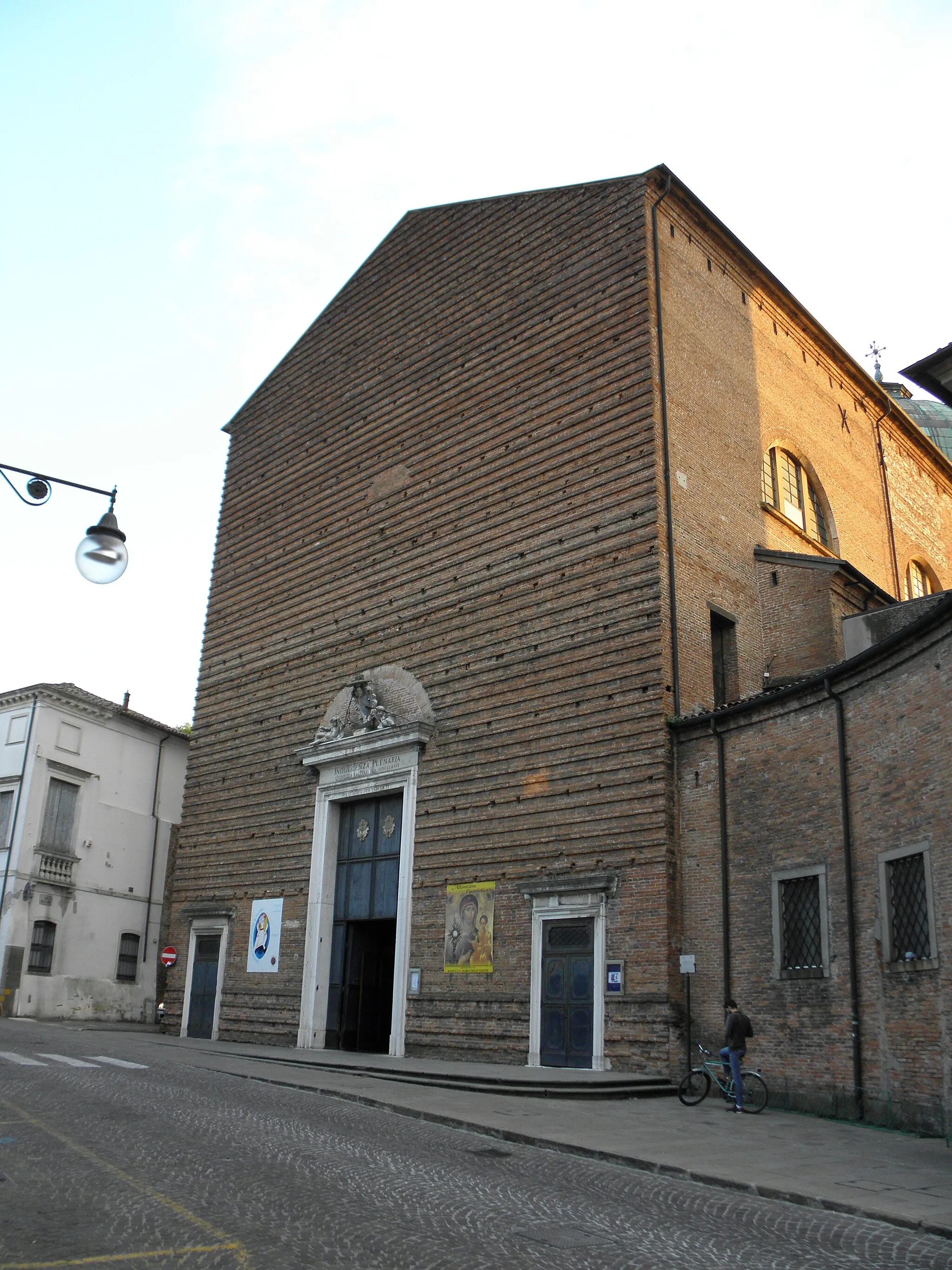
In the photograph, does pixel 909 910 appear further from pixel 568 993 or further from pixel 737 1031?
pixel 568 993

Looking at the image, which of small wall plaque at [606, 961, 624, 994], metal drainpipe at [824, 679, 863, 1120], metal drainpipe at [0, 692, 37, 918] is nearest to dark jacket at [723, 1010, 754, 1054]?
metal drainpipe at [824, 679, 863, 1120]

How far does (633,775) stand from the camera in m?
16.8

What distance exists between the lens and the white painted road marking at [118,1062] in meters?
14.6

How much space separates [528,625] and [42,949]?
18.7 m

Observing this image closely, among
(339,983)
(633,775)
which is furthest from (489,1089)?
(339,983)

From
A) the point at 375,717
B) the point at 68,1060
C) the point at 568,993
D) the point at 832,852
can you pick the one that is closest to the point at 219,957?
the point at 375,717

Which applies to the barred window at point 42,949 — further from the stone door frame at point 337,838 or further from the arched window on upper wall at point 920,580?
the arched window on upper wall at point 920,580

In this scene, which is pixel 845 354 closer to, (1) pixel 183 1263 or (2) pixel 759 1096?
(2) pixel 759 1096

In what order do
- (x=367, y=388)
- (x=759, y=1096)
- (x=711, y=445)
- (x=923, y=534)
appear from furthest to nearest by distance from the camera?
(x=923, y=534) → (x=367, y=388) → (x=711, y=445) → (x=759, y=1096)

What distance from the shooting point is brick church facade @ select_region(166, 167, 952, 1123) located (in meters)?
16.6

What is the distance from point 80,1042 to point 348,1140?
11.3 m

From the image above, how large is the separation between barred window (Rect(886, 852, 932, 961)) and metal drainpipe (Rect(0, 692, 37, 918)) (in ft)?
79.0

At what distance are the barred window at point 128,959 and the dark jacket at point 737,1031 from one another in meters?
23.6

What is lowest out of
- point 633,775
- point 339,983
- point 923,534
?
point 339,983
